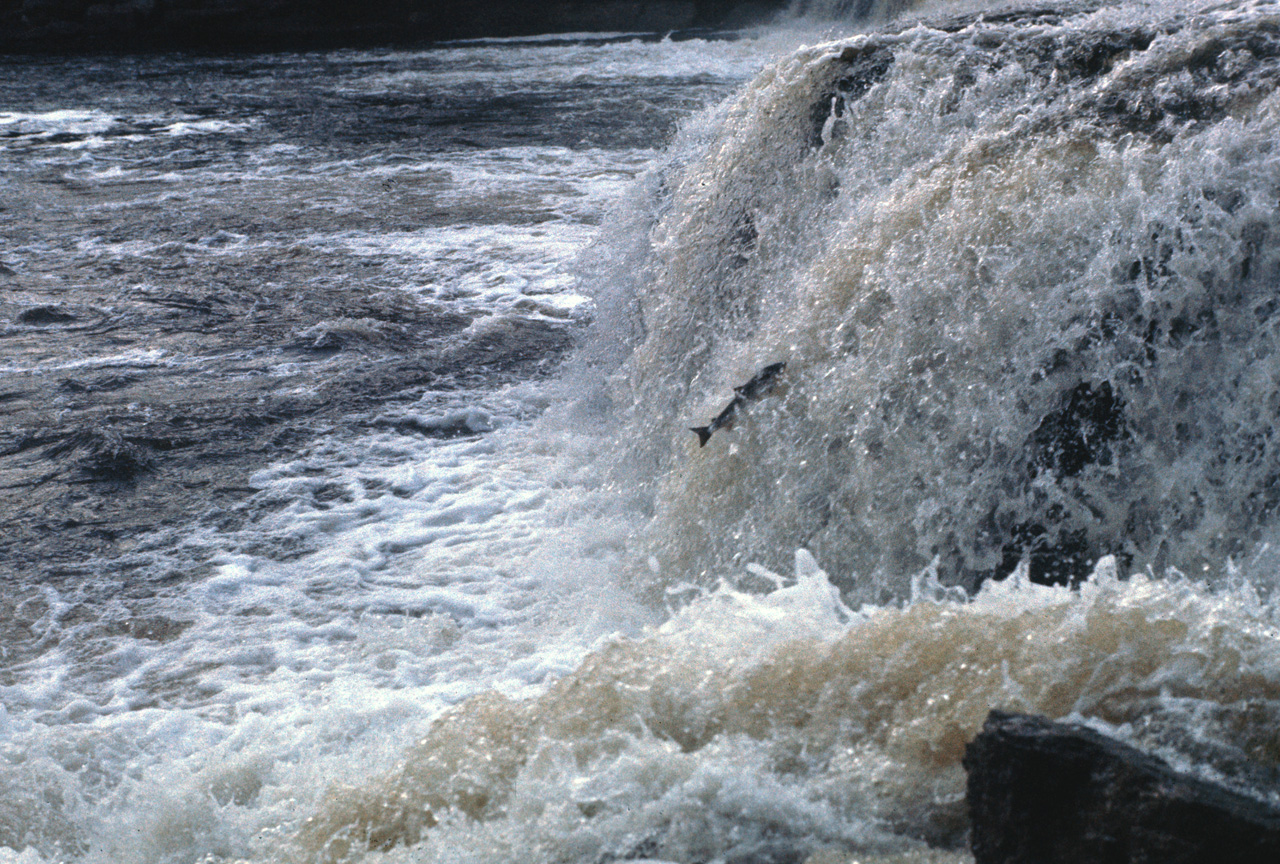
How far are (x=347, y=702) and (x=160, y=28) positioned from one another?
24.0 m

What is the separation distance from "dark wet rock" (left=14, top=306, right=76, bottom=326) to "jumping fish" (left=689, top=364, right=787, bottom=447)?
4.81 metres

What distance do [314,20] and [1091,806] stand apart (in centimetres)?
2586

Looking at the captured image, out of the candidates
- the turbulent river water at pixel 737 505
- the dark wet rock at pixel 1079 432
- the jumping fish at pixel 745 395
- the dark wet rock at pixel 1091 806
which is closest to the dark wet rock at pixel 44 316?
the turbulent river water at pixel 737 505

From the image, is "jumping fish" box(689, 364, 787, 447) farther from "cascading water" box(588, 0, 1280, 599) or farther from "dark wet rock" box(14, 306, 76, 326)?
"dark wet rock" box(14, 306, 76, 326)

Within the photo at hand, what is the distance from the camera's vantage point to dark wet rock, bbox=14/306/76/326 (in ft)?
22.9

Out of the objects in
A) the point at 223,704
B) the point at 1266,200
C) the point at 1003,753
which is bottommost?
the point at 223,704

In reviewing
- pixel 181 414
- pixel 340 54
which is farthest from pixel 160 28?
pixel 181 414

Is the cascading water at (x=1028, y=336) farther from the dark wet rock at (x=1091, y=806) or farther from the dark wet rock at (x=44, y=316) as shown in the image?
the dark wet rock at (x=44, y=316)

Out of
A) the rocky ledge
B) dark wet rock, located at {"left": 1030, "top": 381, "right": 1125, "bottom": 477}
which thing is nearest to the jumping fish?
dark wet rock, located at {"left": 1030, "top": 381, "right": 1125, "bottom": 477}

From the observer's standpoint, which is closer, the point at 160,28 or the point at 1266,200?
the point at 1266,200

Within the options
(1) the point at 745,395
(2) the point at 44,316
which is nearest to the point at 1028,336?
(1) the point at 745,395

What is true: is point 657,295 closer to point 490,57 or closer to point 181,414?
point 181,414

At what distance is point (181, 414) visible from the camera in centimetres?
562

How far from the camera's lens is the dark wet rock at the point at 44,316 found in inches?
275
